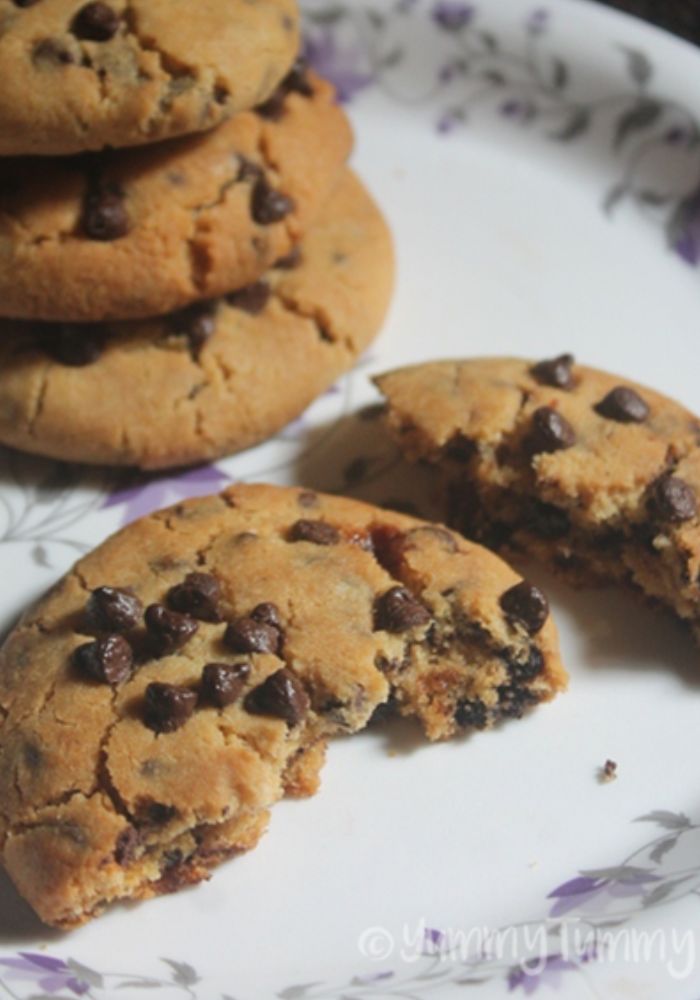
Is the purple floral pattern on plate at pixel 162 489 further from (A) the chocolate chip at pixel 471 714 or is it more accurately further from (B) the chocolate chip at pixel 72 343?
(A) the chocolate chip at pixel 471 714

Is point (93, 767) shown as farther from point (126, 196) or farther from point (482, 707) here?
point (126, 196)

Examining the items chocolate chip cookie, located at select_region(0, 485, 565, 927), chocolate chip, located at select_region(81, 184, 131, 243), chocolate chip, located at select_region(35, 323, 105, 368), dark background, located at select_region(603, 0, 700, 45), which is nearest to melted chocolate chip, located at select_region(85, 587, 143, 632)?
chocolate chip cookie, located at select_region(0, 485, 565, 927)

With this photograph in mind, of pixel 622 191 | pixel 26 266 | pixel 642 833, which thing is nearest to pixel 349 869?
pixel 642 833

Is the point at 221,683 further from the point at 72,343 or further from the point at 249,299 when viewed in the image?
the point at 249,299

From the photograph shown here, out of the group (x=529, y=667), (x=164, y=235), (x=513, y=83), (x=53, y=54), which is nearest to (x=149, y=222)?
(x=164, y=235)

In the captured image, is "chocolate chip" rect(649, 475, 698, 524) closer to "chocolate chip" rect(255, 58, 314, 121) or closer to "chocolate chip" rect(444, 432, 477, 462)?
"chocolate chip" rect(444, 432, 477, 462)

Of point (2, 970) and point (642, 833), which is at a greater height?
point (642, 833)
